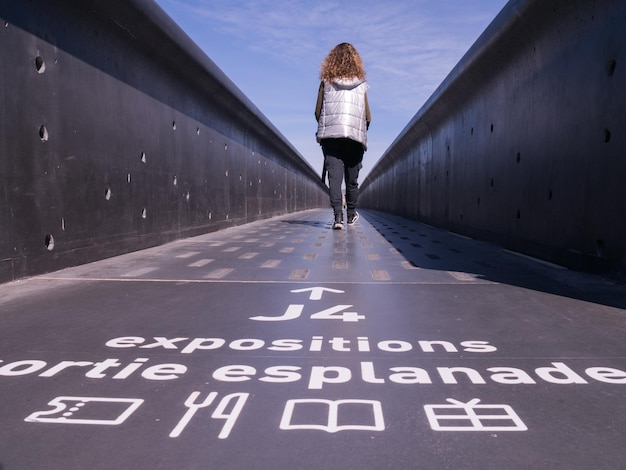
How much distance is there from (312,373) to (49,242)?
3.78 m

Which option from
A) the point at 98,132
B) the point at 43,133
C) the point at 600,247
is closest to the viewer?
the point at 600,247

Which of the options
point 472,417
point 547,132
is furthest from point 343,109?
Answer: point 472,417

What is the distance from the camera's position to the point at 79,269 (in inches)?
219

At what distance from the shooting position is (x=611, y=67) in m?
4.87

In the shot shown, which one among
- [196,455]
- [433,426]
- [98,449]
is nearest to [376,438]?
[433,426]

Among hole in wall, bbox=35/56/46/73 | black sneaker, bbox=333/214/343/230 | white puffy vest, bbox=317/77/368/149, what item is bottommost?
black sneaker, bbox=333/214/343/230

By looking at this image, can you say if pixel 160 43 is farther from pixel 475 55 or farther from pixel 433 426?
pixel 433 426

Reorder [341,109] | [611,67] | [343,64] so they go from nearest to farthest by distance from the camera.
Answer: [611,67], [343,64], [341,109]

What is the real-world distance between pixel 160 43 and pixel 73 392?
258 inches

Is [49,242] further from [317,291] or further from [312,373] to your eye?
[312,373]

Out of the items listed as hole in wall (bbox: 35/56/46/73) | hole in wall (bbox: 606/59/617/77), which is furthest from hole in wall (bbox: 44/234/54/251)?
hole in wall (bbox: 606/59/617/77)

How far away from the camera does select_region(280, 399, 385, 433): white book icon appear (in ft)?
6.46

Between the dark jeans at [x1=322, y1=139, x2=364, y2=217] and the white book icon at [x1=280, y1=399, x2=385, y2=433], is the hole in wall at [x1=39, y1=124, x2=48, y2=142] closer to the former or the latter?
the white book icon at [x1=280, y1=399, x2=385, y2=433]

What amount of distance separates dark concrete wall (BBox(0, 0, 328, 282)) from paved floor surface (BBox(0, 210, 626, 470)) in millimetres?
726
